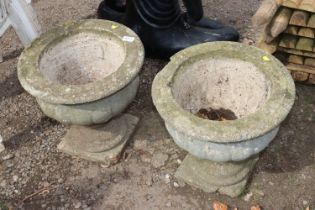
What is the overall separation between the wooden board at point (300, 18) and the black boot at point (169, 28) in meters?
0.83

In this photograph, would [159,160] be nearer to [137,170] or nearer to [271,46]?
[137,170]

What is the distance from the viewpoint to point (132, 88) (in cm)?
311

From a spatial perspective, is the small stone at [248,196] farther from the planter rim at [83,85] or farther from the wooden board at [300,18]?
the wooden board at [300,18]

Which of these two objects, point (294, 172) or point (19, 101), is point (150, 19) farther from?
point (294, 172)

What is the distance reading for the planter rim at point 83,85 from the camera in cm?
282

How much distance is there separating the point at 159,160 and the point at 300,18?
1511mm

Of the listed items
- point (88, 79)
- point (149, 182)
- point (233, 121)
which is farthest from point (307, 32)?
point (88, 79)

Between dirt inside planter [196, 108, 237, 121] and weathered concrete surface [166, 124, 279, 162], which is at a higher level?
weathered concrete surface [166, 124, 279, 162]

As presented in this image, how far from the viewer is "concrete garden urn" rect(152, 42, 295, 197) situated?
Answer: 257 centimetres

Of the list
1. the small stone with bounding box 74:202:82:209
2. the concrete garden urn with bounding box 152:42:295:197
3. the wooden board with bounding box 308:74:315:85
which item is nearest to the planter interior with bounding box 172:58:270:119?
the concrete garden urn with bounding box 152:42:295:197

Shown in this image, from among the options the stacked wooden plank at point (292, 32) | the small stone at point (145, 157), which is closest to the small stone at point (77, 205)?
the small stone at point (145, 157)

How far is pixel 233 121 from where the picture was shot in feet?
8.52

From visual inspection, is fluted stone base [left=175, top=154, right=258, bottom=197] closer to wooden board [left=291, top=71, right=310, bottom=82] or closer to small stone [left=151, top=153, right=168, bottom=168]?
small stone [left=151, top=153, right=168, bottom=168]

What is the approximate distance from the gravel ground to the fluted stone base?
0.06 m
